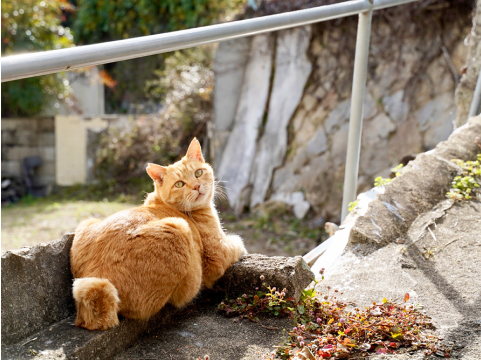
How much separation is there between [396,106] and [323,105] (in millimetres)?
1053

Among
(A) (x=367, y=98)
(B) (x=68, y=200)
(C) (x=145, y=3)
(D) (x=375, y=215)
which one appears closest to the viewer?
(D) (x=375, y=215)

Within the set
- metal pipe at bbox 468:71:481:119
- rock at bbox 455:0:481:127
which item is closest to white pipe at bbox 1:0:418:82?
metal pipe at bbox 468:71:481:119

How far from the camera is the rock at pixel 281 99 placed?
22.7 feet

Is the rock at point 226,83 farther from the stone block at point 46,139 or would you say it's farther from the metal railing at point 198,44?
the metal railing at point 198,44

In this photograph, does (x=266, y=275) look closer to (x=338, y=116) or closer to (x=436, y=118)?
(x=436, y=118)

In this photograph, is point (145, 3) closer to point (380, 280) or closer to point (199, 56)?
point (199, 56)

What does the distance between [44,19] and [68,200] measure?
414 cm

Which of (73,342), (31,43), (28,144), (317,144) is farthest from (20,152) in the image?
(73,342)

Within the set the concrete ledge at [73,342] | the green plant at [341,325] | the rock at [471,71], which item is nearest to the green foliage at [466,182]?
the green plant at [341,325]

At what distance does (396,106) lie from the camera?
20.3ft

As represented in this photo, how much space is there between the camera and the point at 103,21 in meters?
11.9

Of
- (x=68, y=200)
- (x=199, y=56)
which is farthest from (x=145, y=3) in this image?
(x=68, y=200)

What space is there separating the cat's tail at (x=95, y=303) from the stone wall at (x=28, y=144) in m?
8.52

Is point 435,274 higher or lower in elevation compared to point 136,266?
lower
